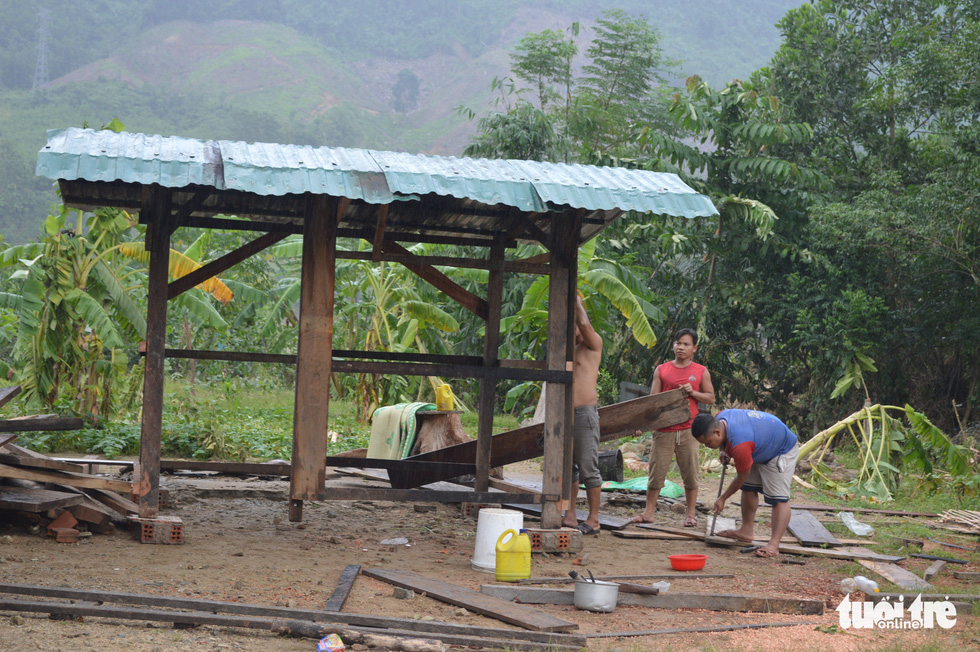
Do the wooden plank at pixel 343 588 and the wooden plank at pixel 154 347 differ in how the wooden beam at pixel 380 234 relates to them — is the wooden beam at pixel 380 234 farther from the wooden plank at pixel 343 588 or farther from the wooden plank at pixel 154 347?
the wooden plank at pixel 343 588

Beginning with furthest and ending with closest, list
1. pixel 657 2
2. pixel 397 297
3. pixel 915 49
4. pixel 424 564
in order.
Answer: pixel 657 2, pixel 915 49, pixel 397 297, pixel 424 564

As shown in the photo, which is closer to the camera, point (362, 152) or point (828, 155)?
point (362, 152)

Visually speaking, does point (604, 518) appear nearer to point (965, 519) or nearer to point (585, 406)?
point (585, 406)

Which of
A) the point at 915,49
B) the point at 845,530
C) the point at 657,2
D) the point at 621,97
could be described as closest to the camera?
the point at 845,530

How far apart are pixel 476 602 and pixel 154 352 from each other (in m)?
3.27

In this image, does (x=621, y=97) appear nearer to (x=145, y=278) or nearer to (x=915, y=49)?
(x=915, y=49)

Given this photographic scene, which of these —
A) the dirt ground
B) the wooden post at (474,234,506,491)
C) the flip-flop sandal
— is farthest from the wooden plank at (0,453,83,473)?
the flip-flop sandal

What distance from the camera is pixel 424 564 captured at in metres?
6.32

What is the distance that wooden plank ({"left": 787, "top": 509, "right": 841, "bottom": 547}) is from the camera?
7406 millimetres

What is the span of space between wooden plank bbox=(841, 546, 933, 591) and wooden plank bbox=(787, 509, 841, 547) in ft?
1.78

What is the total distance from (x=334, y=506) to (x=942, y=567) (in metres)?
5.42

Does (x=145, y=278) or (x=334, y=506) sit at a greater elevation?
(x=145, y=278)

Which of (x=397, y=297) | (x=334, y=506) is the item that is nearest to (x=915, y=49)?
(x=397, y=297)

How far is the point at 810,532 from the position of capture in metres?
7.70
